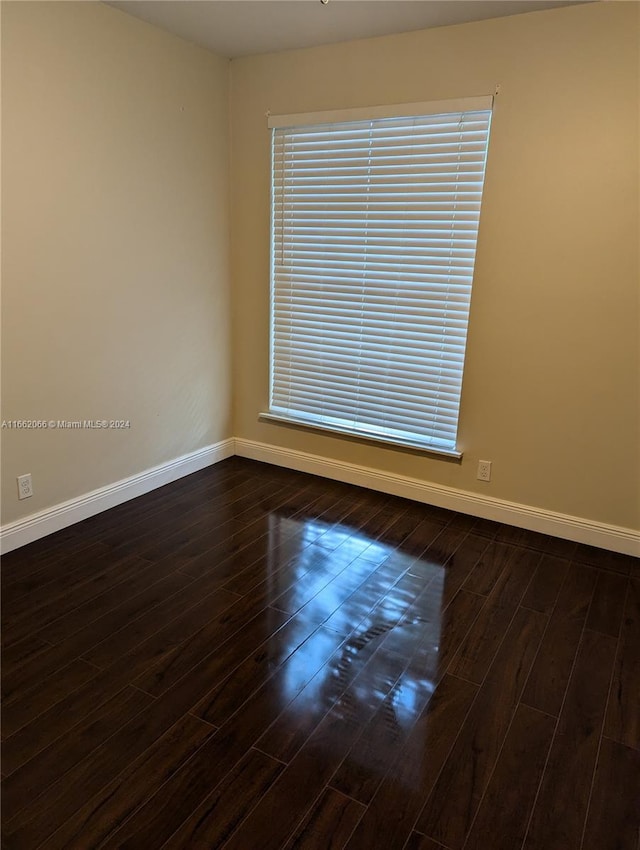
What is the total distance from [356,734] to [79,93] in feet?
9.69

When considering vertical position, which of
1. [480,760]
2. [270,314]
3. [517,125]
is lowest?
[480,760]

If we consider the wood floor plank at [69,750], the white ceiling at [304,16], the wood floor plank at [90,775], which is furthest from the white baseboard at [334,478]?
the white ceiling at [304,16]

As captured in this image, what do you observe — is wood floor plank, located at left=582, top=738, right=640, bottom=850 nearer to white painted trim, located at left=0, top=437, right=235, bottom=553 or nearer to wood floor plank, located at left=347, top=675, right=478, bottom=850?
wood floor plank, located at left=347, top=675, right=478, bottom=850

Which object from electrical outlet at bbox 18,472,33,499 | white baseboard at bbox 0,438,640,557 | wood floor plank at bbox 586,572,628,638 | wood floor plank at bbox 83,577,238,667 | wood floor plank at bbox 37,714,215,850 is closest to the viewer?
wood floor plank at bbox 37,714,215,850

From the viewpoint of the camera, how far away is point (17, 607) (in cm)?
233

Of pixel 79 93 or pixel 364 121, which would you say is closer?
pixel 79 93

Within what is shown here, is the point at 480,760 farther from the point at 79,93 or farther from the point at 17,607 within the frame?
the point at 79,93

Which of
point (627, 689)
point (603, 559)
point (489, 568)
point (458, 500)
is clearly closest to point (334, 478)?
point (458, 500)

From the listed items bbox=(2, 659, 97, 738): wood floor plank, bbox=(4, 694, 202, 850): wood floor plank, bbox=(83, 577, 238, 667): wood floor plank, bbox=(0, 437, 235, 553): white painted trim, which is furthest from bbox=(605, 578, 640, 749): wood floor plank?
bbox=(0, 437, 235, 553): white painted trim

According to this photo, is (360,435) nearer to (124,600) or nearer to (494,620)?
(494,620)

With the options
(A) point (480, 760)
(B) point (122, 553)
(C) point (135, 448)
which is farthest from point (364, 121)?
(A) point (480, 760)

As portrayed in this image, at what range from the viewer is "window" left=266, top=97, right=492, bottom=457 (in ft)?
9.95

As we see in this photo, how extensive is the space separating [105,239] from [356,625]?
226 cm

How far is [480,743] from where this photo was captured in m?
1.78
